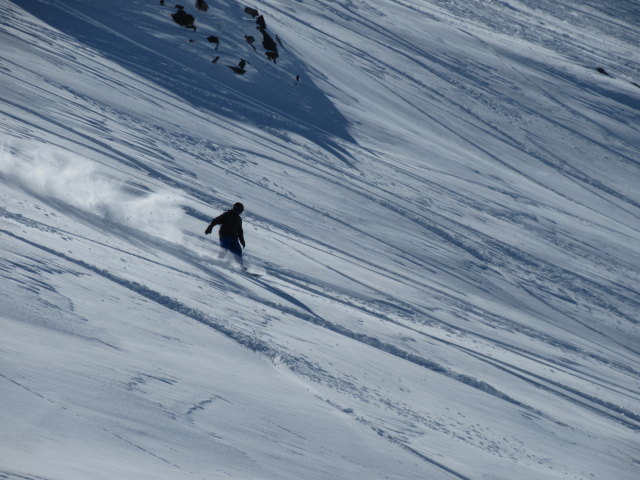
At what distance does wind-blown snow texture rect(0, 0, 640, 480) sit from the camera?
6.59 m

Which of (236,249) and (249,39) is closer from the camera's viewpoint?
(236,249)

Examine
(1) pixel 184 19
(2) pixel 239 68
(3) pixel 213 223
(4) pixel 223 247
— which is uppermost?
(1) pixel 184 19

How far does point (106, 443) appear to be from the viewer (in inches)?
219

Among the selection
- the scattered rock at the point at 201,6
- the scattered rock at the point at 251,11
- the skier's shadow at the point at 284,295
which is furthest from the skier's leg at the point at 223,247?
the scattered rock at the point at 251,11

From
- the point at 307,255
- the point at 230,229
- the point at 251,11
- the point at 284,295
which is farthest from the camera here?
the point at 251,11

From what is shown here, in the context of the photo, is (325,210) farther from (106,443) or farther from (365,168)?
(106,443)

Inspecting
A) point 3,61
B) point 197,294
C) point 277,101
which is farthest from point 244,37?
point 197,294

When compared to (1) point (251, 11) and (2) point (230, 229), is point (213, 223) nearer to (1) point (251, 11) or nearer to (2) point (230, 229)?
(2) point (230, 229)

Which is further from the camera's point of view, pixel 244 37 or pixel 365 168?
pixel 244 37

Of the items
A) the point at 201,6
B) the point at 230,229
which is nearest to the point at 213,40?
the point at 201,6

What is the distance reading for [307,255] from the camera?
12.8 metres

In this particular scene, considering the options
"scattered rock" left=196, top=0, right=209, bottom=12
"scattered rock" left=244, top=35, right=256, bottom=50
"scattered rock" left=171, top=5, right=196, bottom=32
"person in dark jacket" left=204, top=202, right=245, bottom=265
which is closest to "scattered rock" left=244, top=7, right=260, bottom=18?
"scattered rock" left=244, top=35, right=256, bottom=50

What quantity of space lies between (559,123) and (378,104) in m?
8.06

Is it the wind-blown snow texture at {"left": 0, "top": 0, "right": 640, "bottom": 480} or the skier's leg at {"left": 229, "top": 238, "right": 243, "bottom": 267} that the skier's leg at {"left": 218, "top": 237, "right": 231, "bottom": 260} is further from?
the wind-blown snow texture at {"left": 0, "top": 0, "right": 640, "bottom": 480}
